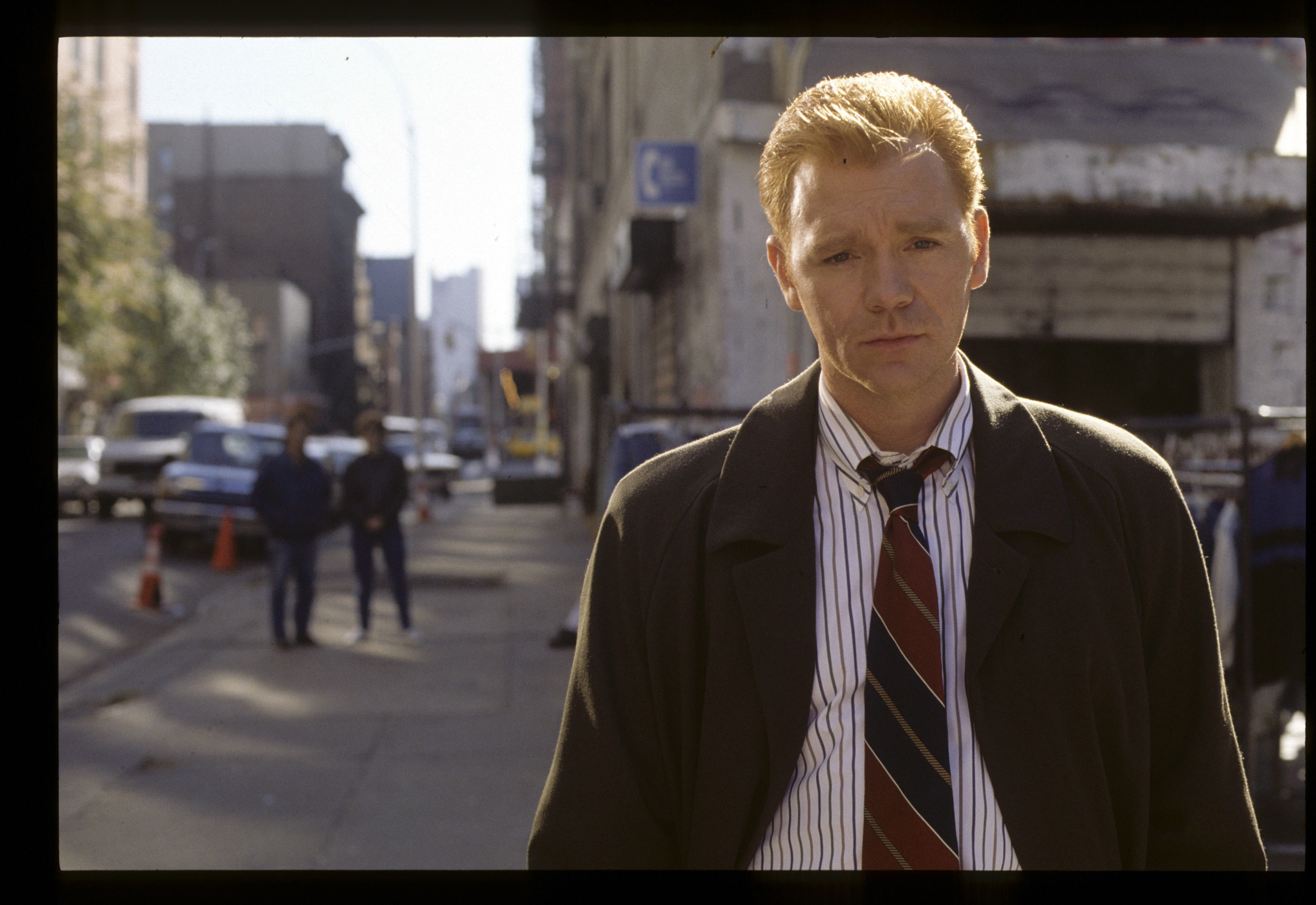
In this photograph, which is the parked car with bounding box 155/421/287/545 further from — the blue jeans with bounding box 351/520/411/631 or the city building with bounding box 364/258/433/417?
the city building with bounding box 364/258/433/417

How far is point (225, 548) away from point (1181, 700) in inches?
599

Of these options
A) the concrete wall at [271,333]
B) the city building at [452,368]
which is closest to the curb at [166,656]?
the concrete wall at [271,333]

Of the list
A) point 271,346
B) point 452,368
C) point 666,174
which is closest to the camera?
point 666,174

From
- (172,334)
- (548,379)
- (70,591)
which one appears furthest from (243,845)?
(172,334)

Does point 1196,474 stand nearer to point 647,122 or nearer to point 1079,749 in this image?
point 1079,749

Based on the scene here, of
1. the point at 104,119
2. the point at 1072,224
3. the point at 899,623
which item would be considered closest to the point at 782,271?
the point at 899,623

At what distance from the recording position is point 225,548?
612 inches

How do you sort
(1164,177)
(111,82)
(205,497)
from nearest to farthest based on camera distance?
(1164,177)
(111,82)
(205,497)

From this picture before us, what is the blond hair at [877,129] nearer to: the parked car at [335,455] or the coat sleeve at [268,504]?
the coat sleeve at [268,504]

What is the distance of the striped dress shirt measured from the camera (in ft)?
5.62

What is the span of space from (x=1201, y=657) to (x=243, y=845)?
4372 mm

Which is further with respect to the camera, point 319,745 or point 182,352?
point 182,352

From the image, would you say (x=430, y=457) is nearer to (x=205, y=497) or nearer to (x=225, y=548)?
(x=205, y=497)

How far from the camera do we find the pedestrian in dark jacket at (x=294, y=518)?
10164 millimetres
